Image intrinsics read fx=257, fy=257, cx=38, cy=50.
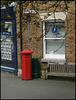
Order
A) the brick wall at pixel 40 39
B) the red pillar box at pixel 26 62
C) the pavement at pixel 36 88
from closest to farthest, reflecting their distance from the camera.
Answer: the pavement at pixel 36 88, the red pillar box at pixel 26 62, the brick wall at pixel 40 39

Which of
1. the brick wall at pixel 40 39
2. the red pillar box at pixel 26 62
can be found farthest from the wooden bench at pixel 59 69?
the red pillar box at pixel 26 62

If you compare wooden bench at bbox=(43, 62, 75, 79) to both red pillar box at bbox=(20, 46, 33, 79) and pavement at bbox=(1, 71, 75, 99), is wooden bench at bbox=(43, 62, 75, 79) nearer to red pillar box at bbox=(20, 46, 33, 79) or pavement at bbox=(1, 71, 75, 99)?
pavement at bbox=(1, 71, 75, 99)

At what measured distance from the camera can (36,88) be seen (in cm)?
984

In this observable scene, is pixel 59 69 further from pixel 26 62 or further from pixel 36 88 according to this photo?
pixel 36 88

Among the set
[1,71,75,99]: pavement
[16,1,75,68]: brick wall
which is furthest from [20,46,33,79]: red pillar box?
[16,1,75,68]: brick wall

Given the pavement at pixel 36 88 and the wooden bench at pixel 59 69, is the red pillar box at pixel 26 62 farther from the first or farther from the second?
the wooden bench at pixel 59 69

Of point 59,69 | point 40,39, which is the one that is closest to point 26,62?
point 40,39

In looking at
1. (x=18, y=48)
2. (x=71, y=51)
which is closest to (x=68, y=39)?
(x=71, y=51)

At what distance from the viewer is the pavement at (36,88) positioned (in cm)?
865

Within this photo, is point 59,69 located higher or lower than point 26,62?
lower

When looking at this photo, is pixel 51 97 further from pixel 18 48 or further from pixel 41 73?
pixel 18 48

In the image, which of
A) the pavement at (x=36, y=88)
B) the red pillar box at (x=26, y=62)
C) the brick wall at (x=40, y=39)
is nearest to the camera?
the pavement at (x=36, y=88)

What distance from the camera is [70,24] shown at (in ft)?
36.8

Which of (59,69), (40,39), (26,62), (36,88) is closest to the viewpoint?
(36,88)
